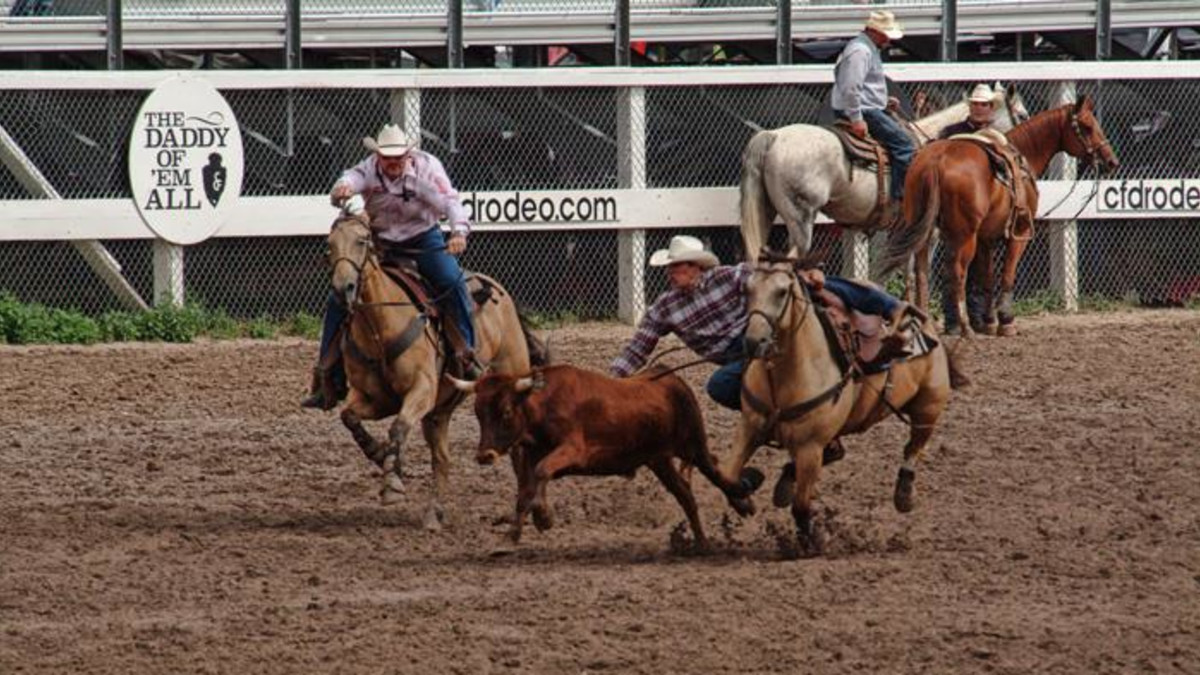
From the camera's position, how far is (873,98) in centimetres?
1912

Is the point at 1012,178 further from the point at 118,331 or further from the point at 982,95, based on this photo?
the point at 118,331

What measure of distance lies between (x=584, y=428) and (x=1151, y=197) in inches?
425

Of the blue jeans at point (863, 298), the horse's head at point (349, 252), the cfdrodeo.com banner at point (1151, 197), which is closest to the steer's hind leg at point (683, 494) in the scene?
the blue jeans at point (863, 298)

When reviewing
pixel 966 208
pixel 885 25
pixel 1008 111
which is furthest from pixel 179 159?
pixel 1008 111

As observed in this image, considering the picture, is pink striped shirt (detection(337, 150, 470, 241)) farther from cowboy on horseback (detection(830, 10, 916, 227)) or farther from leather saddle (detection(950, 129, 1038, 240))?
leather saddle (detection(950, 129, 1038, 240))

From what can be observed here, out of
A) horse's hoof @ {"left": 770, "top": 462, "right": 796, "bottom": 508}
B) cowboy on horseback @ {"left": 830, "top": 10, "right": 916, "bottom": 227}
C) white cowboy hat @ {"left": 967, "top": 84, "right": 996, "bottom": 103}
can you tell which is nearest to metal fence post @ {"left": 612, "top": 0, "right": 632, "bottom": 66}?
cowboy on horseback @ {"left": 830, "top": 10, "right": 916, "bottom": 227}

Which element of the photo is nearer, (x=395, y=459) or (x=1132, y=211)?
(x=395, y=459)

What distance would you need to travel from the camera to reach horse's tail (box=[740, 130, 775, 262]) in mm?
18969

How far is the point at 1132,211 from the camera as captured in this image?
20.8m

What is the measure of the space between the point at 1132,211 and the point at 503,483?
8.62 meters

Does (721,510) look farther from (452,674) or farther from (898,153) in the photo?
(898,153)

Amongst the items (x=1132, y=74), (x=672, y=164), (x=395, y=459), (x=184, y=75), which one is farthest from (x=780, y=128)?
(x=395, y=459)

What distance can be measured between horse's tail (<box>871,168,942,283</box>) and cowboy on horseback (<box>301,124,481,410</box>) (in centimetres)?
506

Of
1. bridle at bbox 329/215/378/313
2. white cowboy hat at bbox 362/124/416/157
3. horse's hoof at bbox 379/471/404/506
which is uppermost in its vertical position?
white cowboy hat at bbox 362/124/416/157
